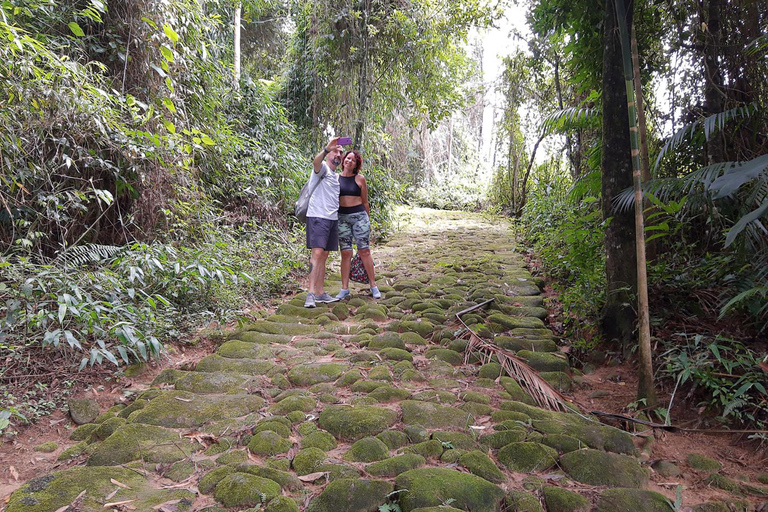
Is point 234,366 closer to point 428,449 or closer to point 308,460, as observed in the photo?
point 308,460

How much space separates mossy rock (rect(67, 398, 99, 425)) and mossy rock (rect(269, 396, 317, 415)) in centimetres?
106

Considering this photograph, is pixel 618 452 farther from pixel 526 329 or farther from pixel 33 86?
pixel 33 86

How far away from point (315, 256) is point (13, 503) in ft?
10.3

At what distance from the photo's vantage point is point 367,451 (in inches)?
86.5

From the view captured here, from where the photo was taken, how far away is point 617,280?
3.35 m

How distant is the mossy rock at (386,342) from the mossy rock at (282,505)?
72.3 inches

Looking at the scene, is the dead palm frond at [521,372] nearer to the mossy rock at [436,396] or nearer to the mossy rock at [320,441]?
the mossy rock at [436,396]

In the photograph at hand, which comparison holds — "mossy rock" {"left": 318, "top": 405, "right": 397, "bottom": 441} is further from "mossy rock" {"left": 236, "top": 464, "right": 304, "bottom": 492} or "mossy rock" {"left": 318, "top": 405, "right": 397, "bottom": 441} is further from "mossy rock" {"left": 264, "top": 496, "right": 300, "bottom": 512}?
"mossy rock" {"left": 264, "top": 496, "right": 300, "bottom": 512}

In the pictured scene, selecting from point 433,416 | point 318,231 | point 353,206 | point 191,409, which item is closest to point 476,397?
point 433,416

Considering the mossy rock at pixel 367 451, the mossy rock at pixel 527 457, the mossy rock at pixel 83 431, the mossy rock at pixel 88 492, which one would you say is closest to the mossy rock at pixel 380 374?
the mossy rock at pixel 367 451

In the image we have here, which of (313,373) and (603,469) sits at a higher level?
(313,373)

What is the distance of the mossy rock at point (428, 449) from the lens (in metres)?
2.20

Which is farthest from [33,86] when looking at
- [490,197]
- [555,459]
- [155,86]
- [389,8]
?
[490,197]

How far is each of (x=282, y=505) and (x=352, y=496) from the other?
0.28 meters
